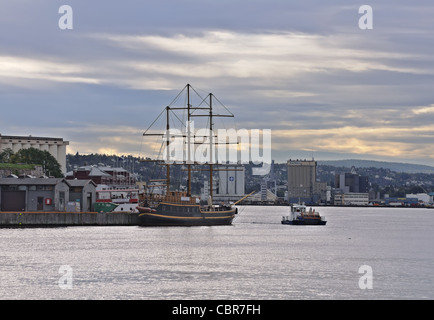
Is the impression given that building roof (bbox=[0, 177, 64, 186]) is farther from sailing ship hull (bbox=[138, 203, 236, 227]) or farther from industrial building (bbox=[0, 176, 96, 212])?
sailing ship hull (bbox=[138, 203, 236, 227])

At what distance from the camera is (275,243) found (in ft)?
306

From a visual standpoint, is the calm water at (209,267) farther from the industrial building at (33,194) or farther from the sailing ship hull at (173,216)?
the industrial building at (33,194)

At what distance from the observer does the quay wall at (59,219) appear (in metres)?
A: 126

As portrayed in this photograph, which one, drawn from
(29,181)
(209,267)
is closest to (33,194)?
(29,181)

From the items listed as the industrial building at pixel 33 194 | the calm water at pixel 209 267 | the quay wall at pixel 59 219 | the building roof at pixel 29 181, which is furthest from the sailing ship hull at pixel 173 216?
the calm water at pixel 209 267

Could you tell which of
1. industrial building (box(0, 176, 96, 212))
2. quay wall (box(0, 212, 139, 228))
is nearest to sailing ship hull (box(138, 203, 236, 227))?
quay wall (box(0, 212, 139, 228))

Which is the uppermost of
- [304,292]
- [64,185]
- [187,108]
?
[187,108]

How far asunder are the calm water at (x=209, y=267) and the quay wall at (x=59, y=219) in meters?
23.2

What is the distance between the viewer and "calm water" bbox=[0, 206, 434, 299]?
164ft
